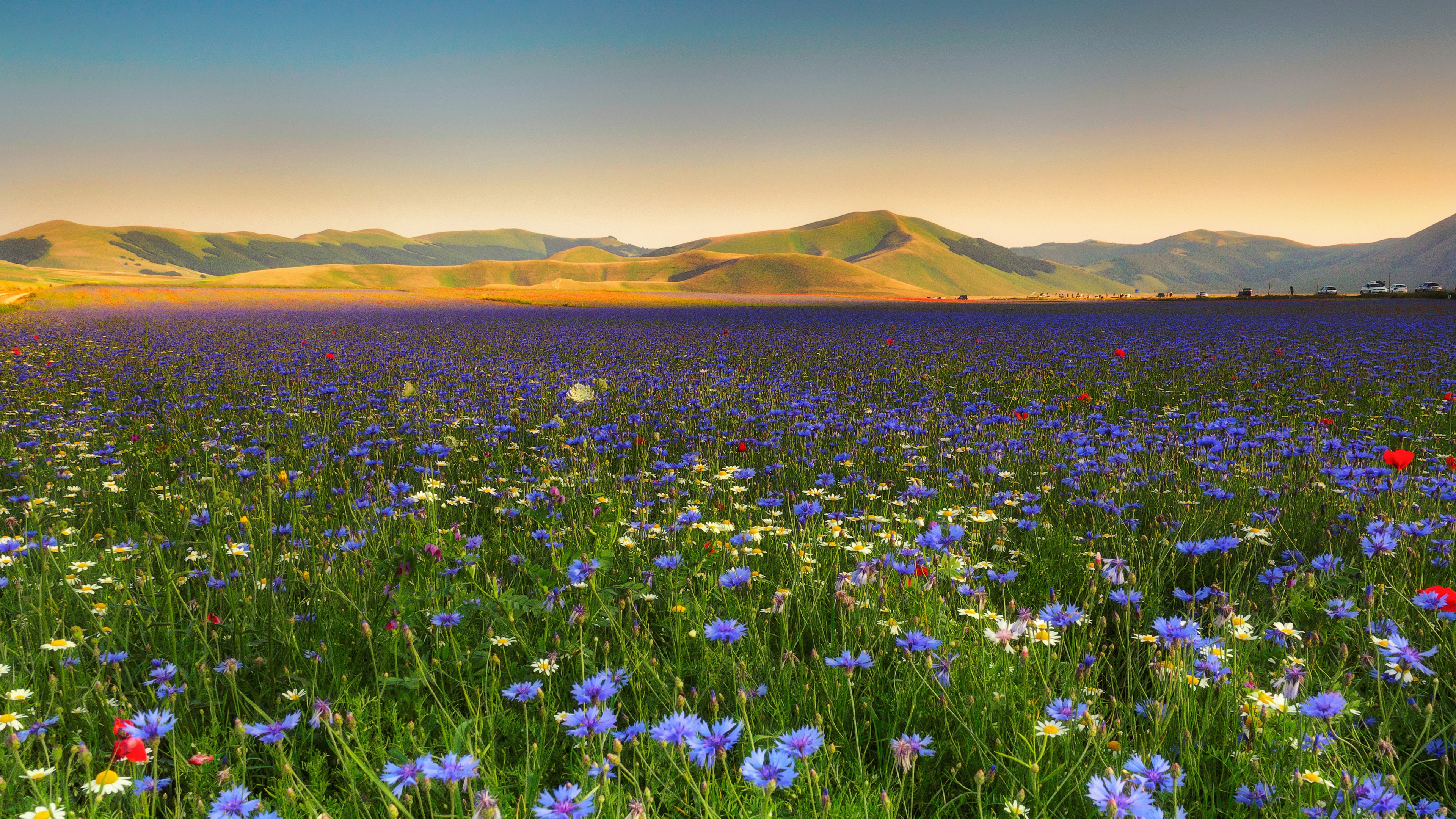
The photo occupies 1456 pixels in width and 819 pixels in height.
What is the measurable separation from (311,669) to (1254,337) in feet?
61.7

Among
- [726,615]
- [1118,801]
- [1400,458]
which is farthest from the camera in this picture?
[1400,458]

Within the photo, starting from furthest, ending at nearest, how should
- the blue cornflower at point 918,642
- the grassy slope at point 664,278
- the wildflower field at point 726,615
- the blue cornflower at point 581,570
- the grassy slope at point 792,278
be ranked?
the grassy slope at point 792,278, the grassy slope at point 664,278, the blue cornflower at point 581,570, the blue cornflower at point 918,642, the wildflower field at point 726,615

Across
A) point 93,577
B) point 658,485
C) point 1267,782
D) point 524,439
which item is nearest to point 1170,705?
point 1267,782

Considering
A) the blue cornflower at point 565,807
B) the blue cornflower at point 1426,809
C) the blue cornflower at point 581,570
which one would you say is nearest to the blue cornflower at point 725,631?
the blue cornflower at point 581,570

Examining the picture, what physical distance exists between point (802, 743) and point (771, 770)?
4.3 inches

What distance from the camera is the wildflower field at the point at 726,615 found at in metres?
1.61

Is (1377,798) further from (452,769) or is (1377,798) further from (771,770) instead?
(452,769)

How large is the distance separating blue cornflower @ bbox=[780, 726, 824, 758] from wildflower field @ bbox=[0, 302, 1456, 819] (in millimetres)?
13

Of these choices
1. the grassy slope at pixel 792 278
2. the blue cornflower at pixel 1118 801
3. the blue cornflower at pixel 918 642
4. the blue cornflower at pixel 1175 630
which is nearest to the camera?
the blue cornflower at pixel 1118 801

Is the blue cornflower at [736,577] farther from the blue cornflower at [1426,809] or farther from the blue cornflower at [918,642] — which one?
the blue cornflower at [1426,809]

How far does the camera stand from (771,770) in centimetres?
136

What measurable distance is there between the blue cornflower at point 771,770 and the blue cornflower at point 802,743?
28 mm

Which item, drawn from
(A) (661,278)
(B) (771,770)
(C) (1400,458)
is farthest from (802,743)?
(A) (661,278)

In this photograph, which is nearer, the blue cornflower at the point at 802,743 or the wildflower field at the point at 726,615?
the blue cornflower at the point at 802,743
